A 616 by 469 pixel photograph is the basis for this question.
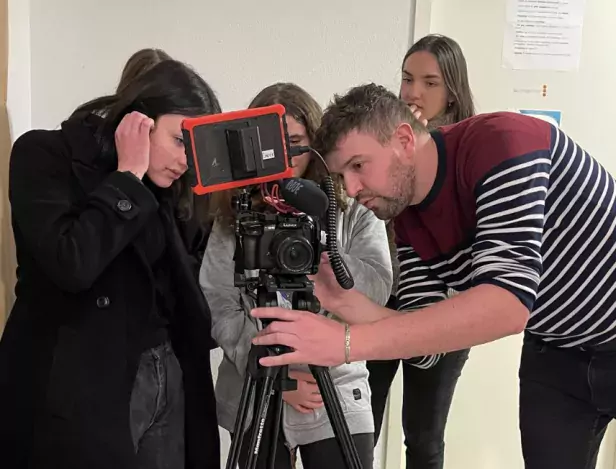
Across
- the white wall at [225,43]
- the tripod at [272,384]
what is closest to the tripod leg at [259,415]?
the tripod at [272,384]

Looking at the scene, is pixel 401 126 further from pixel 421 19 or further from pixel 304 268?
pixel 421 19

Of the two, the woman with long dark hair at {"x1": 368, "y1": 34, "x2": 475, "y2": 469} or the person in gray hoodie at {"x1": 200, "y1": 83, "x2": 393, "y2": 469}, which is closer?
Answer: the person in gray hoodie at {"x1": 200, "y1": 83, "x2": 393, "y2": 469}


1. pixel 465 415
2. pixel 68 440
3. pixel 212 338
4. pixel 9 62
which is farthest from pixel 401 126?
pixel 465 415

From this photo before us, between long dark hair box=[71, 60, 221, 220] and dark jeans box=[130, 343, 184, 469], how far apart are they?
0.42 metres

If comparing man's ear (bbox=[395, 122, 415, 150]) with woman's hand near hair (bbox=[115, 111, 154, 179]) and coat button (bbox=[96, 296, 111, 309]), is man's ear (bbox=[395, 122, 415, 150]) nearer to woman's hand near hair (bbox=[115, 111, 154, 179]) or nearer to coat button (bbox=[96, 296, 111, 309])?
woman's hand near hair (bbox=[115, 111, 154, 179])

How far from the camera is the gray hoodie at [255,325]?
4.40ft

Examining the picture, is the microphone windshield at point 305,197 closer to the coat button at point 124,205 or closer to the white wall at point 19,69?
the coat button at point 124,205

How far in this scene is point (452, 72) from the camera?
1.84 metres

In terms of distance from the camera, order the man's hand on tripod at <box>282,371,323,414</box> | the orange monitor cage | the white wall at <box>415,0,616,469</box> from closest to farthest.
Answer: the orange monitor cage → the man's hand on tripod at <box>282,371,323,414</box> → the white wall at <box>415,0,616,469</box>

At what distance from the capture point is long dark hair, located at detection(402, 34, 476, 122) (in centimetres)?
183

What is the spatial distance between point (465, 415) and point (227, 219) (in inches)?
53.9

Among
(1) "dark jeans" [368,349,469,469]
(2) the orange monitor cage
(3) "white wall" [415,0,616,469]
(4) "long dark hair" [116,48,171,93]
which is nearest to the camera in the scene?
(2) the orange monitor cage

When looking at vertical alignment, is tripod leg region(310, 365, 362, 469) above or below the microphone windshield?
below

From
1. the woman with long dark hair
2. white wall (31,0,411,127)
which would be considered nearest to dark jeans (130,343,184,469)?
the woman with long dark hair
